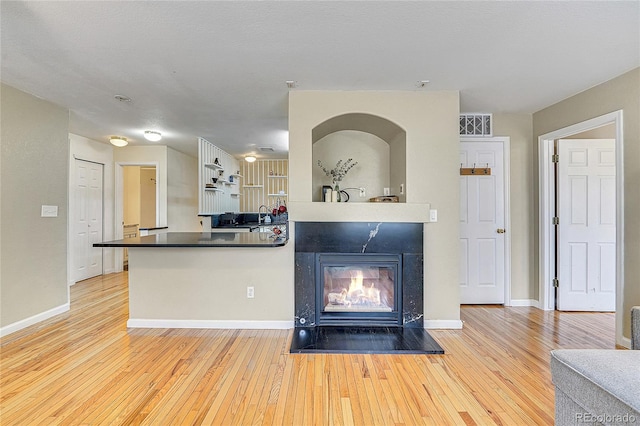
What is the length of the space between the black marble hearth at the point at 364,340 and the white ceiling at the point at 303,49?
2.30 m

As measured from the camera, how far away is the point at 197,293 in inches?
121

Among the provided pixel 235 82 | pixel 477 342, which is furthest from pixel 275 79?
pixel 477 342

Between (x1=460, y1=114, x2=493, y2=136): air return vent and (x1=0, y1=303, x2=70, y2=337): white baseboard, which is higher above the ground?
(x1=460, y1=114, x2=493, y2=136): air return vent

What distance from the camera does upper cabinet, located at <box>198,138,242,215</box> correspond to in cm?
498

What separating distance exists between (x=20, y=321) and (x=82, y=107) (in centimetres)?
232

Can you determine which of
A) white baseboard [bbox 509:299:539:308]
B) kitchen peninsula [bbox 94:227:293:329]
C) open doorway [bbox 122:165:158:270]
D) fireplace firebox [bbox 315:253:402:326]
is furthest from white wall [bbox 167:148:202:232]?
white baseboard [bbox 509:299:539:308]

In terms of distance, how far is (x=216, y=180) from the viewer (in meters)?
5.48

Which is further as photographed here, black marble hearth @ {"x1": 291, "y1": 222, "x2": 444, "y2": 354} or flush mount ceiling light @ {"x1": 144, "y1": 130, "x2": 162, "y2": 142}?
flush mount ceiling light @ {"x1": 144, "y1": 130, "x2": 162, "y2": 142}

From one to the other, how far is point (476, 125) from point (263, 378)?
354 cm

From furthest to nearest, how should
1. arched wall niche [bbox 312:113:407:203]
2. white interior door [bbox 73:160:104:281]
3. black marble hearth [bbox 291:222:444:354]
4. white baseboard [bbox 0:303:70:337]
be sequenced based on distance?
white interior door [bbox 73:160:104:281]
arched wall niche [bbox 312:113:407:203]
black marble hearth [bbox 291:222:444:354]
white baseboard [bbox 0:303:70:337]

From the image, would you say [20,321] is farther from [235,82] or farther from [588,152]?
[588,152]

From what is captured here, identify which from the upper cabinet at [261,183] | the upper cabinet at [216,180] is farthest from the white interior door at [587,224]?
the upper cabinet at [261,183]

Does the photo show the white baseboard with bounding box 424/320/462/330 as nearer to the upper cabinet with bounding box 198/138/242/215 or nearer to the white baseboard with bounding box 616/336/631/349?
the white baseboard with bounding box 616/336/631/349

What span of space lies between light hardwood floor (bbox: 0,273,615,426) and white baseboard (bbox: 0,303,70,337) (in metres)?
0.11
